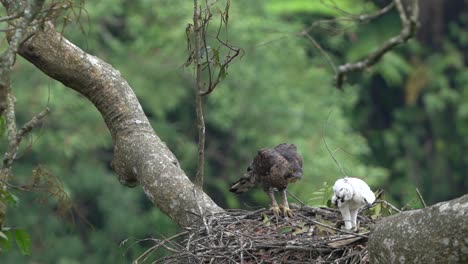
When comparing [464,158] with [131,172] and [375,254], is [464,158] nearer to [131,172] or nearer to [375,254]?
[131,172]

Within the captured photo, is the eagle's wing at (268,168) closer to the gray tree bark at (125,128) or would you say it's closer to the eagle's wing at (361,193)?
the gray tree bark at (125,128)

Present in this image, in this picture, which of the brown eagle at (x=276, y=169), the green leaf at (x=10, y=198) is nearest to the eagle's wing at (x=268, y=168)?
the brown eagle at (x=276, y=169)

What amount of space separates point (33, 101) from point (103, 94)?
1440 cm

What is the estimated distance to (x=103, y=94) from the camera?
7.22m

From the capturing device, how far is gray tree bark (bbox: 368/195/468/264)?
186 inches

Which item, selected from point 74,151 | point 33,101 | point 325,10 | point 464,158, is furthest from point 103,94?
point 464,158

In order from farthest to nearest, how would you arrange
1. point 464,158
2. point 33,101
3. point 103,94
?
point 464,158 → point 33,101 → point 103,94

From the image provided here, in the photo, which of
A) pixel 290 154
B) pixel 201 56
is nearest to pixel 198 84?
pixel 201 56

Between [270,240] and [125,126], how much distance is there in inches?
50.9

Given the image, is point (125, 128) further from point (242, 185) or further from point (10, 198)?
point (10, 198)

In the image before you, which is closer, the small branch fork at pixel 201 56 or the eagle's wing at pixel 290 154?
the small branch fork at pixel 201 56

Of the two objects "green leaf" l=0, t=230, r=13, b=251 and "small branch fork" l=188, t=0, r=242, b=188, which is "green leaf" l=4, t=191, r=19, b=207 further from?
"small branch fork" l=188, t=0, r=242, b=188

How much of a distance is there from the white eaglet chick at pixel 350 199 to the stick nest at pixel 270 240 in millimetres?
95

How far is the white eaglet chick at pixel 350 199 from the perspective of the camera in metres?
6.54
